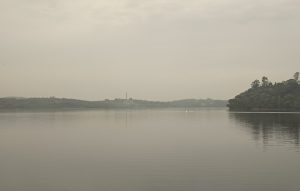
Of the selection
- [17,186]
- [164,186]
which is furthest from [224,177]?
[17,186]

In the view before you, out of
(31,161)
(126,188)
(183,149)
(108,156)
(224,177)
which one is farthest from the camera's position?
(183,149)

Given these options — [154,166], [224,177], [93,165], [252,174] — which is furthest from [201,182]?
[93,165]

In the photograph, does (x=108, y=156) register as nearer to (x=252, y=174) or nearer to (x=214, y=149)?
(x=214, y=149)

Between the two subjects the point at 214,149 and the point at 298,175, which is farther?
the point at 214,149

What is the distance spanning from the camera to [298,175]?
31.4 metres

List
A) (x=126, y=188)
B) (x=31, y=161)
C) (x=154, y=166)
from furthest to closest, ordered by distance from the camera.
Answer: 1. (x=31, y=161)
2. (x=154, y=166)
3. (x=126, y=188)

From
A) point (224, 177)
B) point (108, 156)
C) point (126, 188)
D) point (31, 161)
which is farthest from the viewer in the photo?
point (108, 156)

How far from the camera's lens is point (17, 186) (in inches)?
1134

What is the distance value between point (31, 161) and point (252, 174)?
71.2 feet

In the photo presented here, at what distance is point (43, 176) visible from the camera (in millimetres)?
32156

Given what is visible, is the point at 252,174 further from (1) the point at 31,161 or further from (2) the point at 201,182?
(1) the point at 31,161

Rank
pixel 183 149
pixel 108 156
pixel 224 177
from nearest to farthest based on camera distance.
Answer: pixel 224 177 < pixel 108 156 < pixel 183 149

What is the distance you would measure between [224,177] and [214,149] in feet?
63.3

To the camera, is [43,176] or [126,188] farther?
[43,176]
